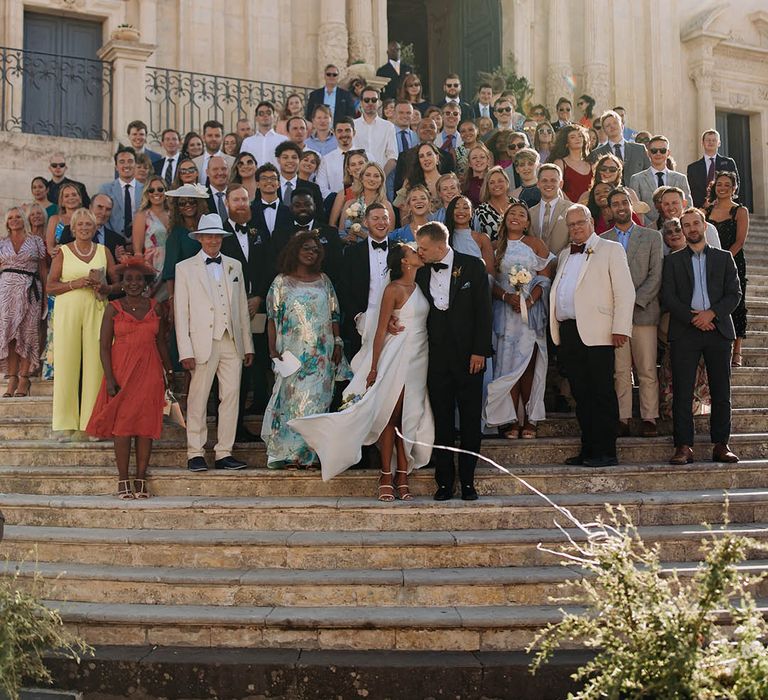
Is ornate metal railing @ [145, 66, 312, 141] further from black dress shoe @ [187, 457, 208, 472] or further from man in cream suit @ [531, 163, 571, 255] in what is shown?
black dress shoe @ [187, 457, 208, 472]

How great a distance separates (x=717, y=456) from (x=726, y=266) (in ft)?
4.86

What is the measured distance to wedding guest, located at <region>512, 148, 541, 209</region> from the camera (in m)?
9.09

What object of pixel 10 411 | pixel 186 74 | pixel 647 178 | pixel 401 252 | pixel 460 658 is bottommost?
pixel 460 658

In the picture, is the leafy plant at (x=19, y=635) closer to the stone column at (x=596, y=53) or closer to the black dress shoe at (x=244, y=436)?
the black dress shoe at (x=244, y=436)

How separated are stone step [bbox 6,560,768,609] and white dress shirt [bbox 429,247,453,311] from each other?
1.92m

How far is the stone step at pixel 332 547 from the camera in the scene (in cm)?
635

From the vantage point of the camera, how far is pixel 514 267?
25.6 feet

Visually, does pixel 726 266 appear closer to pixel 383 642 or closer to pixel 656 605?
pixel 383 642

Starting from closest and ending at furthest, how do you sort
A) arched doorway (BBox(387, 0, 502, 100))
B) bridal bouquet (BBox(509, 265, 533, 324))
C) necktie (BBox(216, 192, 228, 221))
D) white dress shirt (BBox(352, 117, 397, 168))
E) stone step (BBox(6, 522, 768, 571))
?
stone step (BBox(6, 522, 768, 571))
bridal bouquet (BBox(509, 265, 533, 324))
necktie (BBox(216, 192, 228, 221))
white dress shirt (BBox(352, 117, 397, 168))
arched doorway (BBox(387, 0, 502, 100))

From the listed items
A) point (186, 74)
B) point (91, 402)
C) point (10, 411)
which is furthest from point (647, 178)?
point (186, 74)

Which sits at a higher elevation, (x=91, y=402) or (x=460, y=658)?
(x=91, y=402)

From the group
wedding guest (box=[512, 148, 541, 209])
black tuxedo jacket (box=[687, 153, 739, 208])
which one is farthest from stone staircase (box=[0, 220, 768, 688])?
black tuxedo jacket (box=[687, 153, 739, 208])

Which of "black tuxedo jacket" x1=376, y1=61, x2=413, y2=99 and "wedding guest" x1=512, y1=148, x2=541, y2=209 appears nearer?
A: "wedding guest" x1=512, y1=148, x2=541, y2=209

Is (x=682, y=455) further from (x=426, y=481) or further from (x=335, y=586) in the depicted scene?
(x=335, y=586)
